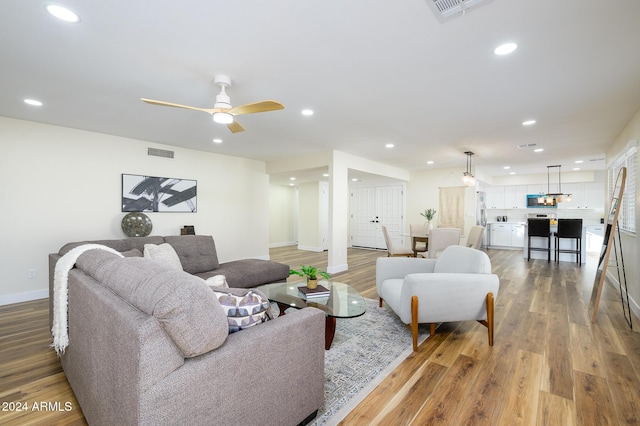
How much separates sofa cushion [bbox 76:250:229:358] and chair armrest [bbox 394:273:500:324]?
1.80 m

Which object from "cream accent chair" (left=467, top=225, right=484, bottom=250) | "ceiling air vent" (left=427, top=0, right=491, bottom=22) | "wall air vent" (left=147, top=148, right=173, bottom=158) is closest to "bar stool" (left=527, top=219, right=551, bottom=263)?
"cream accent chair" (left=467, top=225, right=484, bottom=250)

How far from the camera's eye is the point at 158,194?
506cm

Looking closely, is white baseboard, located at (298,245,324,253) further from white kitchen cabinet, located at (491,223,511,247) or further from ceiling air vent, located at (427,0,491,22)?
ceiling air vent, located at (427,0,491,22)

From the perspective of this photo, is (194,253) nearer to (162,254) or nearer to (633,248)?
(162,254)

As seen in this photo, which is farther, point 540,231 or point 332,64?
point 540,231

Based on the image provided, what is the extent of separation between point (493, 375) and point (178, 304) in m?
2.26

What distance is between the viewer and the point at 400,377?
6.95 feet

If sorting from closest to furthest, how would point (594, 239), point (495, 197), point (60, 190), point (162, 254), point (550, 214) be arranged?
1. point (162, 254)
2. point (60, 190)
3. point (594, 239)
4. point (550, 214)
5. point (495, 197)

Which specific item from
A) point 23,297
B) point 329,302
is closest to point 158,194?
point 23,297

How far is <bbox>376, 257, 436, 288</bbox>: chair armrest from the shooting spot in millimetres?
3377

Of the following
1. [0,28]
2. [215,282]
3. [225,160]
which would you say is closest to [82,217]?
[225,160]

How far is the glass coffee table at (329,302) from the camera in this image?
2.34 metres

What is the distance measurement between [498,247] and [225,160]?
8399 mm

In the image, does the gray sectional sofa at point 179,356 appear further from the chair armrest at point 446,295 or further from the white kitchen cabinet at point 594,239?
the white kitchen cabinet at point 594,239
